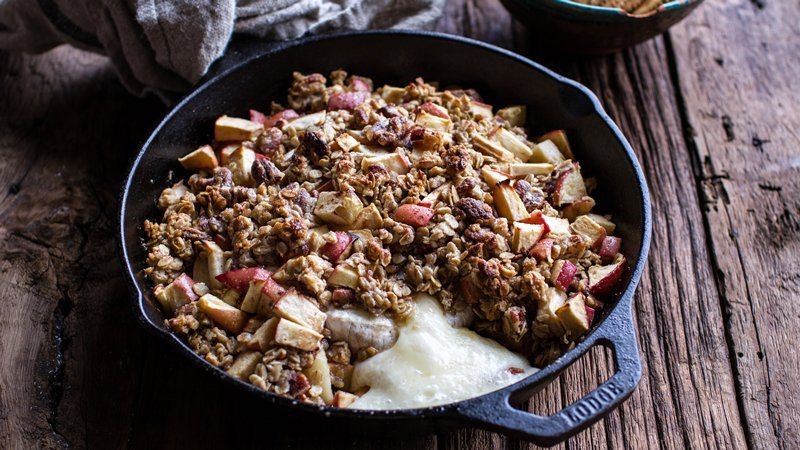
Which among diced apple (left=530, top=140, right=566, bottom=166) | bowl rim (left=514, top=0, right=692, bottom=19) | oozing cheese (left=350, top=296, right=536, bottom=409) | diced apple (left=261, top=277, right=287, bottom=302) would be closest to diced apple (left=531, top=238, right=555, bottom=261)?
oozing cheese (left=350, top=296, right=536, bottom=409)

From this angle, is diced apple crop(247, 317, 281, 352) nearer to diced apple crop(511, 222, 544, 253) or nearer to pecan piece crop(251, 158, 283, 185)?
pecan piece crop(251, 158, 283, 185)

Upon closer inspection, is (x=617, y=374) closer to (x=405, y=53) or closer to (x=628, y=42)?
(x=405, y=53)

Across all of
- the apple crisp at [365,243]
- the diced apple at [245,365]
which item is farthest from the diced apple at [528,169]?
the diced apple at [245,365]

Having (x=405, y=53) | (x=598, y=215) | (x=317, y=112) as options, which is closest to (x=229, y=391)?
(x=317, y=112)

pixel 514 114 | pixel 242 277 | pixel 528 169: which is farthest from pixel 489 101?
pixel 242 277

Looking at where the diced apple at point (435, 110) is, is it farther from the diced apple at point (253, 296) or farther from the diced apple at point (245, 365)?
the diced apple at point (245, 365)
